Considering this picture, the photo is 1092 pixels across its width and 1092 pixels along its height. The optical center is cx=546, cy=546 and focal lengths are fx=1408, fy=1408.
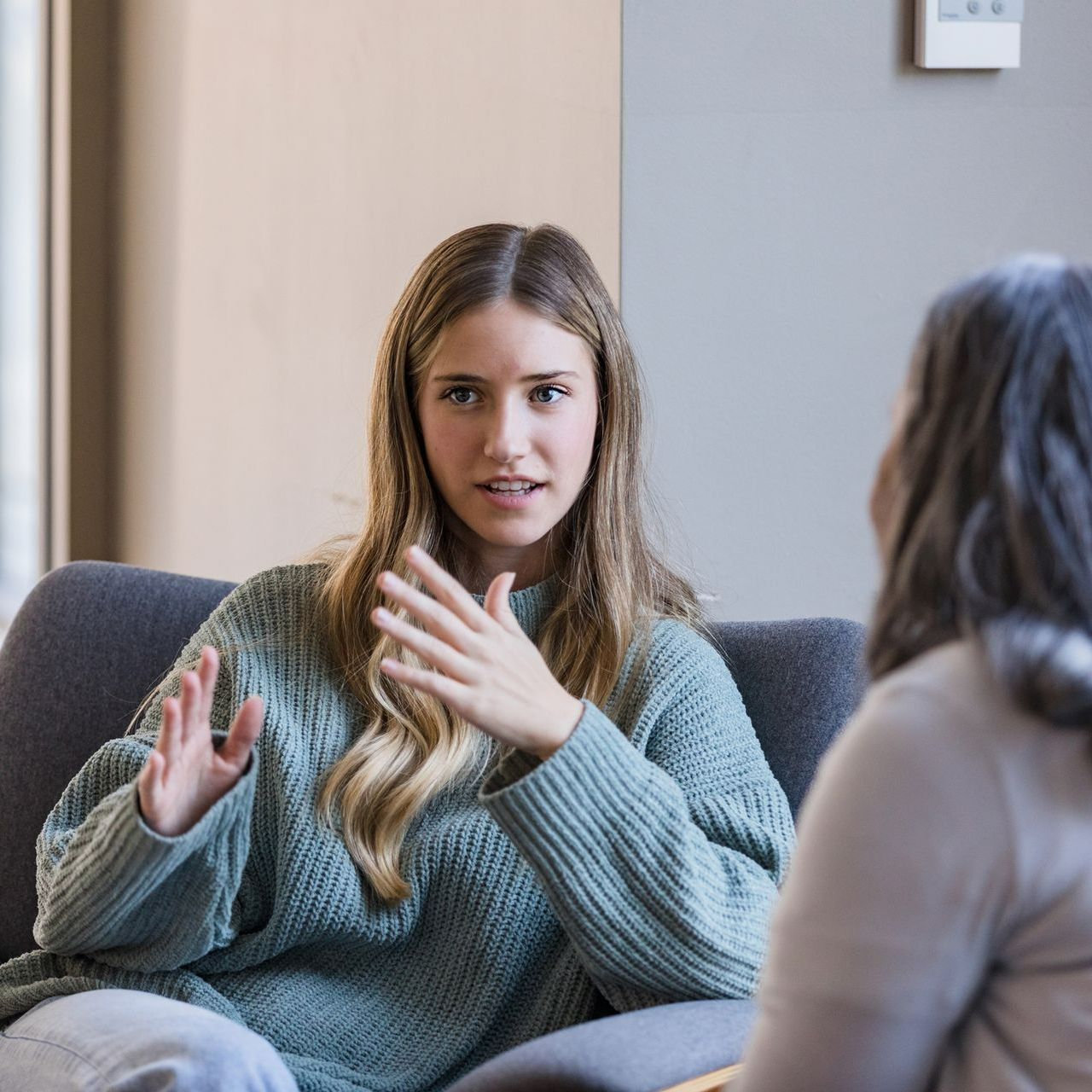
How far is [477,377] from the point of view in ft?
4.68

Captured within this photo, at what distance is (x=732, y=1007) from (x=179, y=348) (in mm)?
1969

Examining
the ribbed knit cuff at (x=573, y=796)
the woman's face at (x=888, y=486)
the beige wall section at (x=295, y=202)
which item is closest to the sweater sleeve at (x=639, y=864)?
the ribbed knit cuff at (x=573, y=796)

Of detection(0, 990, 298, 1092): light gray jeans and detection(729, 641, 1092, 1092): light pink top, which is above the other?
detection(729, 641, 1092, 1092): light pink top

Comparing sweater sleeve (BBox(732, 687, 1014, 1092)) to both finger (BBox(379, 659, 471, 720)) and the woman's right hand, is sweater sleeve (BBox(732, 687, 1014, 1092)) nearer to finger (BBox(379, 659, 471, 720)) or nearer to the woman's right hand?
finger (BBox(379, 659, 471, 720))

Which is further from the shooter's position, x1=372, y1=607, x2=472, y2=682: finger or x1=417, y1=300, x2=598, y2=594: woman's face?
x1=417, y1=300, x2=598, y2=594: woman's face

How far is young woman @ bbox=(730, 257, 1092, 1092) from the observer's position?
0.63m

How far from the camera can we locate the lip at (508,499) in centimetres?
143

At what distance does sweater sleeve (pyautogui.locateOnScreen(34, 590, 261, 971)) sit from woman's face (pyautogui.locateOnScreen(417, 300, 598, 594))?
342mm

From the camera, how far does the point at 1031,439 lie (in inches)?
26.2

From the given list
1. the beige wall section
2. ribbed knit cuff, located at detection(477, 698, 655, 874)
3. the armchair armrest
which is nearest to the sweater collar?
ribbed knit cuff, located at detection(477, 698, 655, 874)

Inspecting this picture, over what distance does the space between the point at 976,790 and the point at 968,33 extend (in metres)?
1.31

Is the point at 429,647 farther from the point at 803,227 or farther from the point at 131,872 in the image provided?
the point at 803,227

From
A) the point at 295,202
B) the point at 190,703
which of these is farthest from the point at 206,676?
the point at 295,202

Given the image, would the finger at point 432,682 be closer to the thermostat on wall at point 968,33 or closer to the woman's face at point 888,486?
the woman's face at point 888,486
